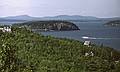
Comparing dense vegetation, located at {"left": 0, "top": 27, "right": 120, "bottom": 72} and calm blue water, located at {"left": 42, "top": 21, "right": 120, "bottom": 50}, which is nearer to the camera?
dense vegetation, located at {"left": 0, "top": 27, "right": 120, "bottom": 72}

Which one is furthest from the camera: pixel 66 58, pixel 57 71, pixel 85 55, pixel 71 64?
pixel 85 55

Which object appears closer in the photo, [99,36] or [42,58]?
[42,58]

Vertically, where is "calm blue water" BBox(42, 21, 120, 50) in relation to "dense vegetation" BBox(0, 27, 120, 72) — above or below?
below

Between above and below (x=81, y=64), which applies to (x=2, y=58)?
above

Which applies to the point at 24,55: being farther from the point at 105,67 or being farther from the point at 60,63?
the point at 105,67

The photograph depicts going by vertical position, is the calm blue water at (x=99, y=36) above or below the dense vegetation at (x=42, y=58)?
below

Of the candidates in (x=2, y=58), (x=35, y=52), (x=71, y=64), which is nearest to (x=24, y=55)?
(x=35, y=52)

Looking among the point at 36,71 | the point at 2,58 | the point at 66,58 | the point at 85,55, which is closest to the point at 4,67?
the point at 2,58

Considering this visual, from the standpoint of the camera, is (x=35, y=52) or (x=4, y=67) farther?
(x=35, y=52)

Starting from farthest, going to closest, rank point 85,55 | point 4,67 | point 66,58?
point 85,55 → point 66,58 → point 4,67

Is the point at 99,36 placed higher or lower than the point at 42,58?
lower

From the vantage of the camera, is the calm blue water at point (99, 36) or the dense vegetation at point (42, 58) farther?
the calm blue water at point (99, 36)
